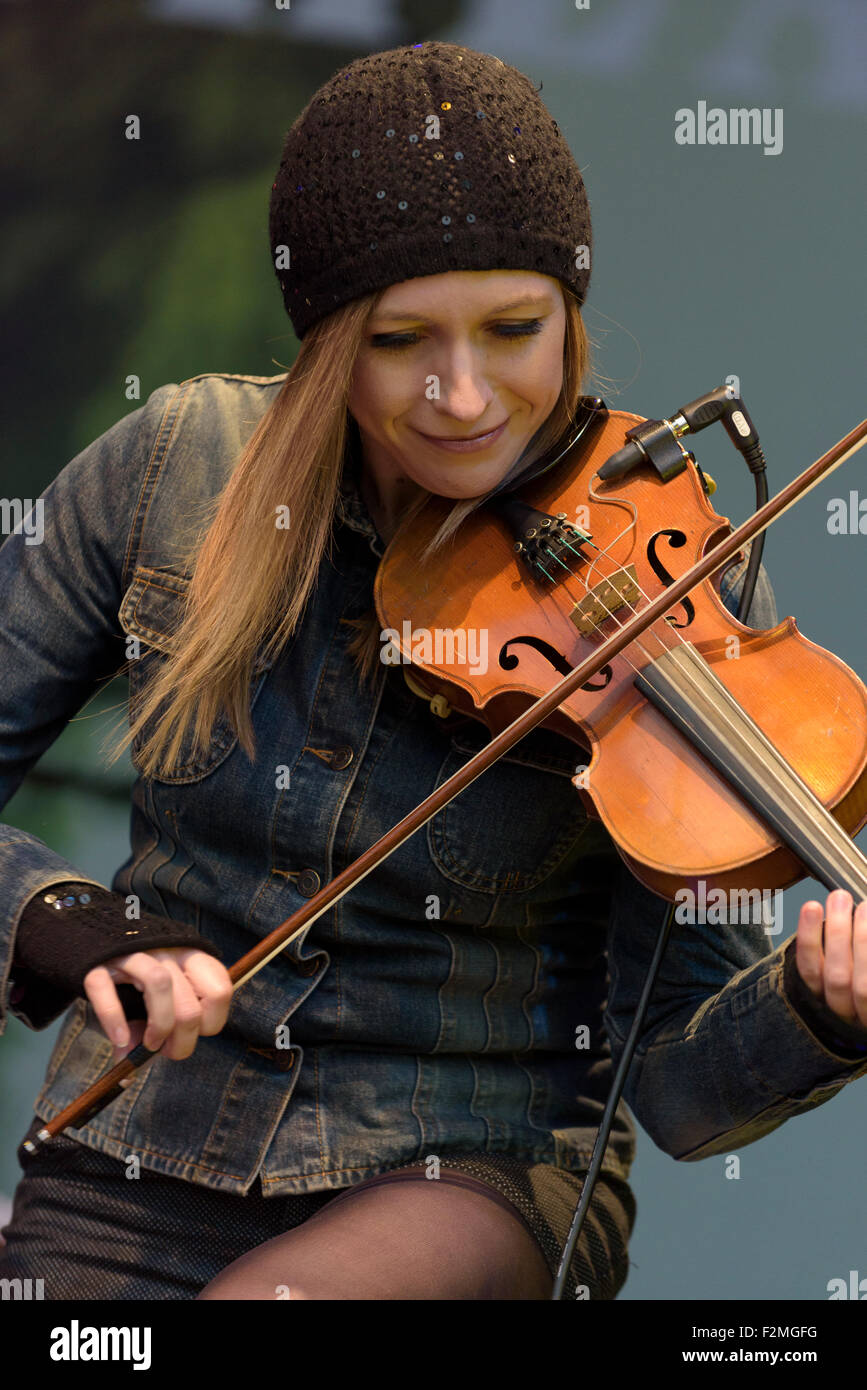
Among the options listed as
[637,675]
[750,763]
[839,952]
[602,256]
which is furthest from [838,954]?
[602,256]

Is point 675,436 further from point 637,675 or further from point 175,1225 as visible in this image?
point 175,1225

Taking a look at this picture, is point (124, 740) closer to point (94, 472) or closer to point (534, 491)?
point (94, 472)

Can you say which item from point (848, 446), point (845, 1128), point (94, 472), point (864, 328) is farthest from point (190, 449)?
point (845, 1128)

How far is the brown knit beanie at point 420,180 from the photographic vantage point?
111 centimetres

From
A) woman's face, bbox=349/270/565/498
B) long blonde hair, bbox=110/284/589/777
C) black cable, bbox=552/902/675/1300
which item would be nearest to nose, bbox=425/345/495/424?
woman's face, bbox=349/270/565/498

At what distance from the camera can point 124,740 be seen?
1285mm

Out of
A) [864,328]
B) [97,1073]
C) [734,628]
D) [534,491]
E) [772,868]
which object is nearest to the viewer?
[772,868]

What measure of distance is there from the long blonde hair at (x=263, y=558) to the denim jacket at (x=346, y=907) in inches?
1.3

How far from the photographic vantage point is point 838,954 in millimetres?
976

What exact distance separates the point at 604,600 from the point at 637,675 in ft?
0.26

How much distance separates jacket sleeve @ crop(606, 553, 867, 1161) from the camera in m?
1.08

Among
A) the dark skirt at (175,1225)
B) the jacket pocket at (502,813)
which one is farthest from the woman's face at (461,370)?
the dark skirt at (175,1225)

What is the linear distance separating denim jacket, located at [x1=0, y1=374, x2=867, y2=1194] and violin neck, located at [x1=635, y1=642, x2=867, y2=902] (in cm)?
18

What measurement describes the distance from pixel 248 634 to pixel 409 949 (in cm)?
31
